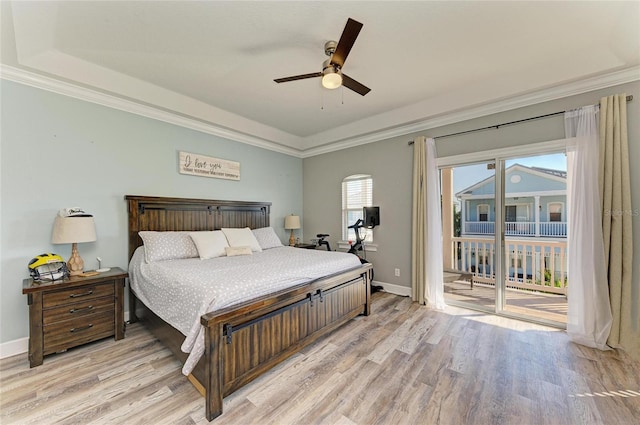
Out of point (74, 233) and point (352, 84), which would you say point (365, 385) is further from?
point (74, 233)

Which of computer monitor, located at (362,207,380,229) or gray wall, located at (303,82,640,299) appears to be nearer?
gray wall, located at (303,82,640,299)

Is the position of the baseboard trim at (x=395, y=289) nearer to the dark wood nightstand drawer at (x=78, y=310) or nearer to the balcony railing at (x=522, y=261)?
the balcony railing at (x=522, y=261)

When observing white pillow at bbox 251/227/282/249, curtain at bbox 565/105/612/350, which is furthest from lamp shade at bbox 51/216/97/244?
curtain at bbox 565/105/612/350

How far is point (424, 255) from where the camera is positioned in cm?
371

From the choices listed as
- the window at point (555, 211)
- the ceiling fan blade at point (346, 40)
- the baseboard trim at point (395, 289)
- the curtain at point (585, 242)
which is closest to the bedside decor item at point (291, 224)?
the baseboard trim at point (395, 289)

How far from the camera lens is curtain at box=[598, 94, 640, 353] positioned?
2418 mm

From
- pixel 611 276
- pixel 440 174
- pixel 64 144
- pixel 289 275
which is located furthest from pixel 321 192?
pixel 611 276

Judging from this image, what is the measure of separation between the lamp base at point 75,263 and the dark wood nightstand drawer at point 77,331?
19.1 inches

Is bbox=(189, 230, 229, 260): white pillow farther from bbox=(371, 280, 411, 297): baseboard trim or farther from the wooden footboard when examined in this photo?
bbox=(371, 280, 411, 297): baseboard trim

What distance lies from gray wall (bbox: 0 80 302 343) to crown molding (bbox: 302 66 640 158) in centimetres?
285

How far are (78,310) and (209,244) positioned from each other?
4.34 feet

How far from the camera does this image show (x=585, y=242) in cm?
261

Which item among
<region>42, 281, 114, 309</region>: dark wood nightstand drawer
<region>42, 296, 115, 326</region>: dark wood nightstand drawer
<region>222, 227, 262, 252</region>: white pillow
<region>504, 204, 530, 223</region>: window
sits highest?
<region>504, 204, 530, 223</region>: window

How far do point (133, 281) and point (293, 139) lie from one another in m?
3.63
